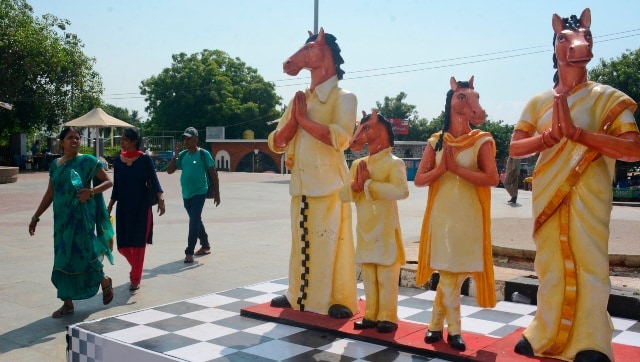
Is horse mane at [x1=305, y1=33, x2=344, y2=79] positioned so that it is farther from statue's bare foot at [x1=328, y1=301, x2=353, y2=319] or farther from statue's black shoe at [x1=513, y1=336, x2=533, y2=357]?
statue's black shoe at [x1=513, y1=336, x2=533, y2=357]

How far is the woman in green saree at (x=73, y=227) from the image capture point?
5086mm

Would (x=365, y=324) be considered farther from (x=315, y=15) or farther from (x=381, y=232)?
(x=315, y=15)

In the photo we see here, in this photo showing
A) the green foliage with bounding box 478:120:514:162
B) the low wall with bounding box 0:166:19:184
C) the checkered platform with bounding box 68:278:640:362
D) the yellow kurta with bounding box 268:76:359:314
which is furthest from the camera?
the green foliage with bounding box 478:120:514:162

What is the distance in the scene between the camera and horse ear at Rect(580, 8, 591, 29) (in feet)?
11.4

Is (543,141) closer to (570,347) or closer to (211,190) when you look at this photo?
(570,347)

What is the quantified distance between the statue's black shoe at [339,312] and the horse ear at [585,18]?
8.03 ft

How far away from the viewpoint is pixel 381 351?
3.78 m

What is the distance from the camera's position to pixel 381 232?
4.09 metres

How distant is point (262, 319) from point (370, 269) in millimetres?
982

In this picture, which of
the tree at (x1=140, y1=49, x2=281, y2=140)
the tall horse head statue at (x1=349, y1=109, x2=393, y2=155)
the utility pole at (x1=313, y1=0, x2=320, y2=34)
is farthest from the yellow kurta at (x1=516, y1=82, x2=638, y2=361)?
the tree at (x1=140, y1=49, x2=281, y2=140)

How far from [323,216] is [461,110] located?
134 centimetres

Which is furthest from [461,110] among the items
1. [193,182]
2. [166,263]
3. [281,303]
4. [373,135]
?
[166,263]

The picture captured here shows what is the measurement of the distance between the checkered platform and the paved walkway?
18.6 inches

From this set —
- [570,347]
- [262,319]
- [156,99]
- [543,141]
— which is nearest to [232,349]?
[262,319]
